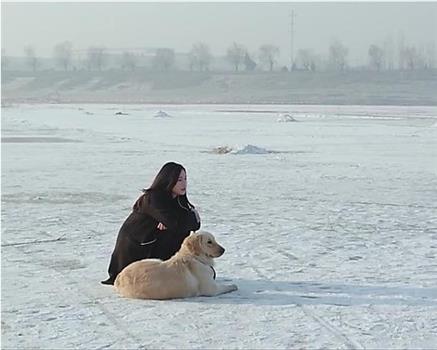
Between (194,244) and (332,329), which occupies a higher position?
(194,244)

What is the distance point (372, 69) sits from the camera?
384 ft

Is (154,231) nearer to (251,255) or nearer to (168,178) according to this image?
(168,178)

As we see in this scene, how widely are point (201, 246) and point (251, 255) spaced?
1745mm

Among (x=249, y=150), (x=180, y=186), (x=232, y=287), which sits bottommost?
(x=249, y=150)

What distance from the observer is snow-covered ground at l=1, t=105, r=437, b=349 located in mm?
5676

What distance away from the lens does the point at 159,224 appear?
7.10 metres

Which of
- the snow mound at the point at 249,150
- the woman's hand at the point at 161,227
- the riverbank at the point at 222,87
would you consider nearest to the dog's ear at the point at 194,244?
the woman's hand at the point at 161,227

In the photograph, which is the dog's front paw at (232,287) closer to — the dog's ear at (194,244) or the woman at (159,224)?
the dog's ear at (194,244)

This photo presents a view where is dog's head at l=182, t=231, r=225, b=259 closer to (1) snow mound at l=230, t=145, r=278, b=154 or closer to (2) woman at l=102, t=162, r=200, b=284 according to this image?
(2) woman at l=102, t=162, r=200, b=284

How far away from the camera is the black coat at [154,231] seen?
701cm

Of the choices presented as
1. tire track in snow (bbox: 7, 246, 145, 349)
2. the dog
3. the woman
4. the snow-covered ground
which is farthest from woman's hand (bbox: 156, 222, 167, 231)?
tire track in snow (bbox: 7, 246, 145, 349)

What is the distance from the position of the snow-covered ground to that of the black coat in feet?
1.08

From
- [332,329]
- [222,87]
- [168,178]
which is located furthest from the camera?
[222,87]

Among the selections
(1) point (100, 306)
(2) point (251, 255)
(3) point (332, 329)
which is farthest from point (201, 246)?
(2) point (251, 255)
